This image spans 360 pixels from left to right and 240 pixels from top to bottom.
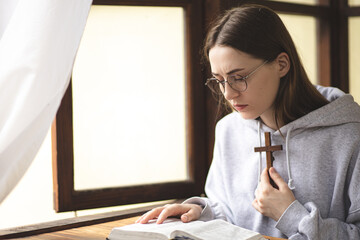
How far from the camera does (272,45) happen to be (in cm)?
161

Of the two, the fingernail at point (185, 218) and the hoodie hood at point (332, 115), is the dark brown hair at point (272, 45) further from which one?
the fingernail at point (185, 218)

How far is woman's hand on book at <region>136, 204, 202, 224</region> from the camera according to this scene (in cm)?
163

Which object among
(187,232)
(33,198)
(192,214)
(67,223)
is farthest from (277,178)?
(33,198)

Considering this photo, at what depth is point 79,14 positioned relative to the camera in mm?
1681

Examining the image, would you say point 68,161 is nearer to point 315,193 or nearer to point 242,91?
point 242,91

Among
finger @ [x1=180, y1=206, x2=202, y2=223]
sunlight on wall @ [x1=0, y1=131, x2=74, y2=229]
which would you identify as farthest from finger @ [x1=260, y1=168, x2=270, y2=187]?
sunlight on wall @ [x1=0, y1=131, x2=74, y2=229]

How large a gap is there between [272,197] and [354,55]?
126 centimetres

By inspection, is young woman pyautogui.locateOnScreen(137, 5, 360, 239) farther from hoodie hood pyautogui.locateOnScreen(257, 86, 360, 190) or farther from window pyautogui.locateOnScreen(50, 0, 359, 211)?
window pyautogui.locateOnScreen(50, 0, 359, 211)

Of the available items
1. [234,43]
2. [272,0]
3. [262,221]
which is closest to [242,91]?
[234,43]

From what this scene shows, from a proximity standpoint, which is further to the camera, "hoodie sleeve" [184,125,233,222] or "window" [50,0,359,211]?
"window" [50,0,359,211]

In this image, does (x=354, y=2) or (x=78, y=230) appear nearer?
(x=78, y=230)

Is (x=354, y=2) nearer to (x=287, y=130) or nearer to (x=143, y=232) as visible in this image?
(x=287, y=130)

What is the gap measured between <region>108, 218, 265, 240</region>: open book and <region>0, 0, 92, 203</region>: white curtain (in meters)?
0.39

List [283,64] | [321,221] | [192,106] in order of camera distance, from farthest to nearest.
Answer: [192,106] < [283,64] < [321,221]
